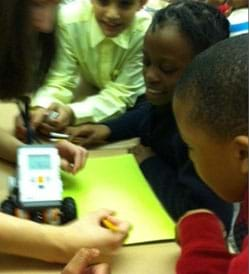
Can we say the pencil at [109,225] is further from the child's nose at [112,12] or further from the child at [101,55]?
the child's nose at [112,12]

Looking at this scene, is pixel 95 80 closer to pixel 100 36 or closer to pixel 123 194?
pixel 100 36

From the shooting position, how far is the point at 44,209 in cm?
82

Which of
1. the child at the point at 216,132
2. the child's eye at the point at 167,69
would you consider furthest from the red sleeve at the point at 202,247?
the child's eye at the point at 167,69

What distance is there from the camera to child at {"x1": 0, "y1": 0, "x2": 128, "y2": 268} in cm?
75

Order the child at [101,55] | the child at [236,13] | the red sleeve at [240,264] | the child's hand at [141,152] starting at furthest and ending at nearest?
the child at [101,55] → the child at [236,13] → the child's hand at [141,152] → the red sleeve at [240,264]

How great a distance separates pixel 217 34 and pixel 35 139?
0.38 meters

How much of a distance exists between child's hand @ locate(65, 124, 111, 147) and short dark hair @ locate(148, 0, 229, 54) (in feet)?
0.70

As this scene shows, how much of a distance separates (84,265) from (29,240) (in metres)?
0.09

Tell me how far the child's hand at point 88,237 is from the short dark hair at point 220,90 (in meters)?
0.18

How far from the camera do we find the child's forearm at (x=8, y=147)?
1.02 meters

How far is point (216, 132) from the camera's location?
0.66 meters

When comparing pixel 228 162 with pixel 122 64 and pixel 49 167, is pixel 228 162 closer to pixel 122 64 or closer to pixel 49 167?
pixel 49 167

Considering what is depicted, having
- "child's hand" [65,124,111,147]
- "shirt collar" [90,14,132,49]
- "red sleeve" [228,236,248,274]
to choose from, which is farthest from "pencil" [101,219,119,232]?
"shirt collar" [90,14,132,49]

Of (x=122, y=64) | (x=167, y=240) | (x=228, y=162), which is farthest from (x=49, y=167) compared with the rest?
(x=122, y=64)
